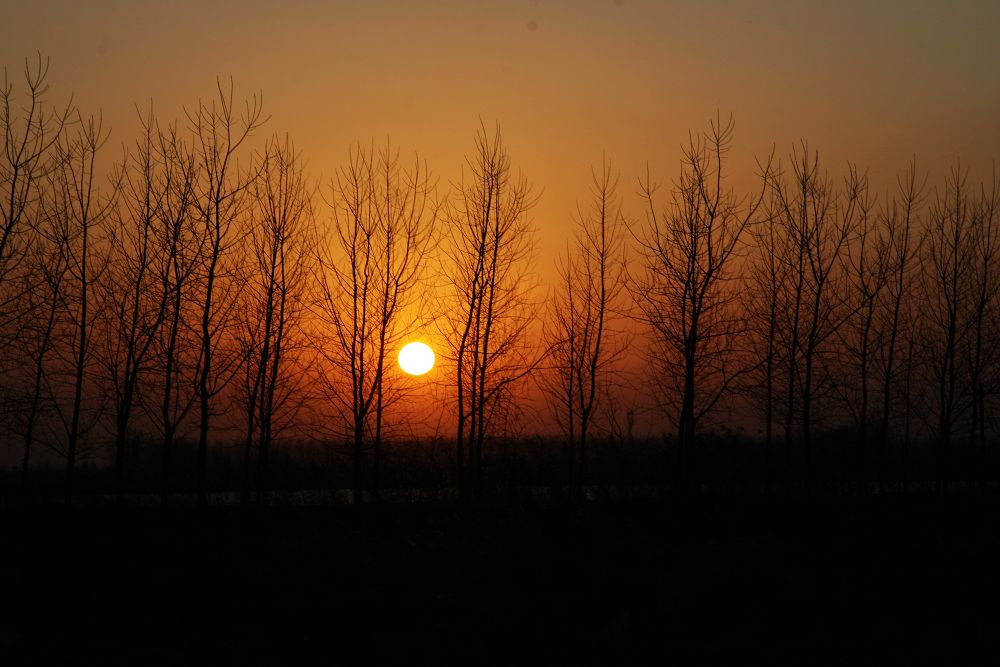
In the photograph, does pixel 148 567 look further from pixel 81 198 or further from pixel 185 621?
pixel 81 198

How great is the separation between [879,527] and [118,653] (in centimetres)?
1009

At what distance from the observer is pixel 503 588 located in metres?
9.66

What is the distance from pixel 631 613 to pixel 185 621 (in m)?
4.65

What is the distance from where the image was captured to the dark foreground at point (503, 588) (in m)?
7.51

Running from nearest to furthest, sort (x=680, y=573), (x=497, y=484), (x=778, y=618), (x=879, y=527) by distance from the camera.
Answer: (x=778, y=618) → (x=680, y=573) → (x=879, y=527) → (x=497, y=484)

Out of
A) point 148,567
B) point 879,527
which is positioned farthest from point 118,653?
point 879,527

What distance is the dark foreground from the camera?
7512 millimetres

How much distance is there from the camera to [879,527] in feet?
40.8

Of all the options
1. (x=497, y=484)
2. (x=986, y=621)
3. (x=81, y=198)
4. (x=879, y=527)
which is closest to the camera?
(x=986, y=621)

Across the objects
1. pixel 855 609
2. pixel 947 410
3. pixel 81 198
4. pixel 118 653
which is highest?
pixel 81 198

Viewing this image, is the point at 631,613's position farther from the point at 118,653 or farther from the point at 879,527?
the point at 879,527

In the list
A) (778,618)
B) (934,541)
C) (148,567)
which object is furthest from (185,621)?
(934,541)

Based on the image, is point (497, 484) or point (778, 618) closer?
point (778, 618)

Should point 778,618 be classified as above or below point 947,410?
below
